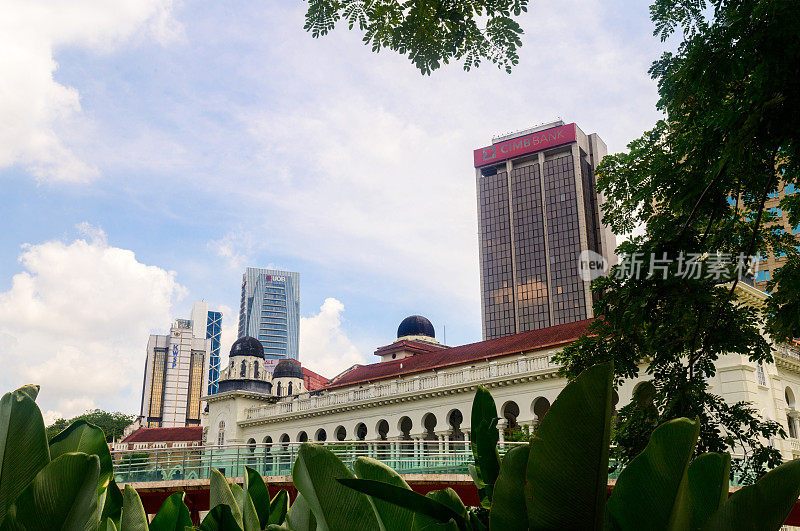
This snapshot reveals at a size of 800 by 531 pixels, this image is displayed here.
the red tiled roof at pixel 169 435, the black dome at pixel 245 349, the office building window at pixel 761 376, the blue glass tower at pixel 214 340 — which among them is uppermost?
the blue glass tower at pixel 214 340

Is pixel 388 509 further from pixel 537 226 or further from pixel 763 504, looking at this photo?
pixel 537 226

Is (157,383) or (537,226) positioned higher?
(537,226)

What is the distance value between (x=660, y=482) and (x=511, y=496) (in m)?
0.26

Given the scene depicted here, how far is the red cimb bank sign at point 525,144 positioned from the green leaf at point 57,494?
100 metres

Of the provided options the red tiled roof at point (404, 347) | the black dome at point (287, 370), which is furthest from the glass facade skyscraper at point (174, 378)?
the red tiled roof at point (404, 347)

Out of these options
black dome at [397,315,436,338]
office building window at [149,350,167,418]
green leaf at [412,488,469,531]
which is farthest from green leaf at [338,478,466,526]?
office building window at [149,350,167,418]

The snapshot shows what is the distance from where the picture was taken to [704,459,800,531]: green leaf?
112cm

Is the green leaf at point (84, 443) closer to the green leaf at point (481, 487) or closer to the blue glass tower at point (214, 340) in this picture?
the green leaf at point (481, 487)

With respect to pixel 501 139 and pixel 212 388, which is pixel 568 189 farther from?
pixel 212 388

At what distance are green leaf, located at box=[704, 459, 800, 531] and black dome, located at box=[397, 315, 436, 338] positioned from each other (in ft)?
179

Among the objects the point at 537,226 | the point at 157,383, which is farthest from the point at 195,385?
the point at 537,226

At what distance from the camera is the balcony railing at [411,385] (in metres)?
30.7

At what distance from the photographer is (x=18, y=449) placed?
1417mm

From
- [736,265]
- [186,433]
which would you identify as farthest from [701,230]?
[186,433]
